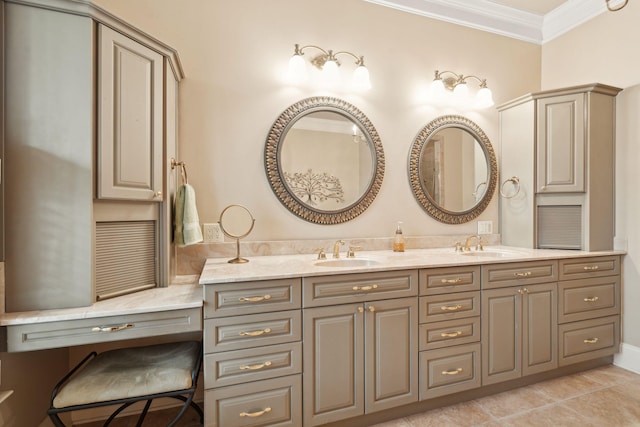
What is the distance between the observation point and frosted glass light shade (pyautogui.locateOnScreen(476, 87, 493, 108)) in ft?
8.60

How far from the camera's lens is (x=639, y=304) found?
7.57 ft

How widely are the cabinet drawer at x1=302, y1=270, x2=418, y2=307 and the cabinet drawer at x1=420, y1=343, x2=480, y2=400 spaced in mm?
415

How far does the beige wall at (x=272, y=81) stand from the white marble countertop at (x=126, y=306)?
0.61m

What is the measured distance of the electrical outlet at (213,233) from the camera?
201 cm

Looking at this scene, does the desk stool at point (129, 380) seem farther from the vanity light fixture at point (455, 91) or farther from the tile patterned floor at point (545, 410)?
the vanity light fixture at point (455, 91)

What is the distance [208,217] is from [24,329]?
1.02 metres

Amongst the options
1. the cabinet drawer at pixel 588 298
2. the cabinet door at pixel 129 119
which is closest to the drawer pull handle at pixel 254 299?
the cabinet door at pixel 129 119

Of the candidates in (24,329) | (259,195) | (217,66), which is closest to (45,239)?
(24,329)

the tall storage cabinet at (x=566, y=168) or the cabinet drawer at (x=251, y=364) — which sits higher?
the tall storage cabinet at (x=566, y=168)

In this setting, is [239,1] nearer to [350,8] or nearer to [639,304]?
[350,8]

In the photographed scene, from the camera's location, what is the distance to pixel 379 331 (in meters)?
1.67

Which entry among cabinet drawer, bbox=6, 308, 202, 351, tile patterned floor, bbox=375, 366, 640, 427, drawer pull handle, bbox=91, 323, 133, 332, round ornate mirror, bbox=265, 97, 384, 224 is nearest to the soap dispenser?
round ornate mirror, bbox=265, 97, 384, 224

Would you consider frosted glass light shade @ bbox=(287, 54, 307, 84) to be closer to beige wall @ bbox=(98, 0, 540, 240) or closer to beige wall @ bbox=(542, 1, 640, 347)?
beige wall @ bbox=(98, 0, 540, 240)

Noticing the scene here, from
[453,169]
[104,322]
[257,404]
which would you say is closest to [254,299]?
[257,404]
